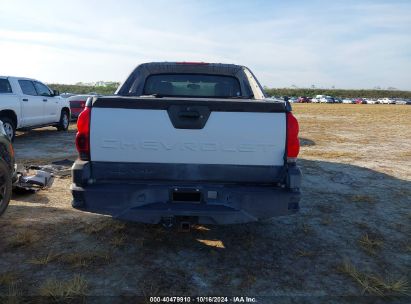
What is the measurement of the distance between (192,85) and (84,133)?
234cm

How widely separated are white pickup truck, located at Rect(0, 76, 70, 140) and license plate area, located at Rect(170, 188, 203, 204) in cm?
739

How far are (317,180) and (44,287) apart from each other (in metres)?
5.27

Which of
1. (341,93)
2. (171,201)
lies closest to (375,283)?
(171,201)

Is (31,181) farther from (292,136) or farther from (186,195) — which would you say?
(292,136)

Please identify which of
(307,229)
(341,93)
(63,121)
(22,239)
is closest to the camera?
(22,239)

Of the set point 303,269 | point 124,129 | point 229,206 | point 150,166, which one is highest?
point 124,129

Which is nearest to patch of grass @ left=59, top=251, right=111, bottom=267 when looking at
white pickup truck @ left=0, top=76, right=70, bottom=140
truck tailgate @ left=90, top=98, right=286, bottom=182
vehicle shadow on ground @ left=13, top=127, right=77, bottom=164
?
truck tailgate @ left=90, top=98, right=286, bottom=182

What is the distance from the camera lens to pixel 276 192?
339 cm

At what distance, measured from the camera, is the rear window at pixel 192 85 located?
529 centimetres

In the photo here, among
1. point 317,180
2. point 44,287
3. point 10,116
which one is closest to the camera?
point 44,287

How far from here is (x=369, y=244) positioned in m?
4.21

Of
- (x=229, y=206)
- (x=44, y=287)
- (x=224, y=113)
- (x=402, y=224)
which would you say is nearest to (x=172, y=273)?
(x=229, y=206)

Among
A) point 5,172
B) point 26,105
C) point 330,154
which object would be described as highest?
point 26,105

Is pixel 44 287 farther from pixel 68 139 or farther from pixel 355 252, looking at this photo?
pixel 68 139
